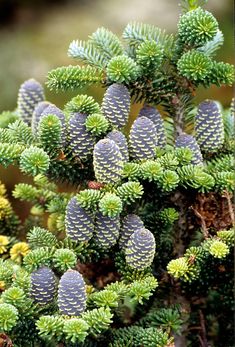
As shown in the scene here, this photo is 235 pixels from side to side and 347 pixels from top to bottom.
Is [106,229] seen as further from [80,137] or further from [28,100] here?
[28,100]

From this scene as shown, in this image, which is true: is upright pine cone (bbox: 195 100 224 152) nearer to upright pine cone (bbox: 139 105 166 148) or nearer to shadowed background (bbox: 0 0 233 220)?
upright pine cone (bbox: 139 105 166 148)

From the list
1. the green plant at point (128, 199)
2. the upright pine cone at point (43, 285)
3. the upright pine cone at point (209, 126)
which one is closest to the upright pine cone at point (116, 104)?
the green plant at point (128, 199)

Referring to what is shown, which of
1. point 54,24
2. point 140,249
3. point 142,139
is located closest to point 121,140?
point 142,139

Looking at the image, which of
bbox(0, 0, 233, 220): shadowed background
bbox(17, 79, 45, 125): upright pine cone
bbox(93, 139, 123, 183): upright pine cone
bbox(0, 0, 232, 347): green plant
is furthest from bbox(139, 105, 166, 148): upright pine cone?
bbox(0, 0, 233, 220): shadowed background

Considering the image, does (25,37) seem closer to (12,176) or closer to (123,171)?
(12,176)

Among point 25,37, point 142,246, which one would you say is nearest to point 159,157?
point 142,246

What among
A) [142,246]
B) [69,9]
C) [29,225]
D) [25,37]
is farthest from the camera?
[69,9]

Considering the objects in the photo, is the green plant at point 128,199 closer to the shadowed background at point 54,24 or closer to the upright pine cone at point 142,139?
the upright pine cone at point 142,139
